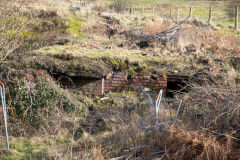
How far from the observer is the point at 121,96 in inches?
230

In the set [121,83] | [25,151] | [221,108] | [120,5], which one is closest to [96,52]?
[121,83]

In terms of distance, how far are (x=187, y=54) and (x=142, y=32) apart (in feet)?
A: 8.92

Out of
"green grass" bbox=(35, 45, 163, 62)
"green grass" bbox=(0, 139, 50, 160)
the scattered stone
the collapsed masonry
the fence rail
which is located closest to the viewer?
"green grass" bbox=(0, 139, 50, 160)

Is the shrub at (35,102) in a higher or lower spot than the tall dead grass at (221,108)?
lower

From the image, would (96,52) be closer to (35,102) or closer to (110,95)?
(110,95)

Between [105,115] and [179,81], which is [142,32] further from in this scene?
[105,115]

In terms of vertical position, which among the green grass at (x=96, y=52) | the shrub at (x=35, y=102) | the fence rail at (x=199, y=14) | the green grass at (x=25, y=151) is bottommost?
the green grass at (x=25, y=151)

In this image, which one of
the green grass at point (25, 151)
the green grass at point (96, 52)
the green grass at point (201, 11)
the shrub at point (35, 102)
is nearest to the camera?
the green grass at point (25, 151)

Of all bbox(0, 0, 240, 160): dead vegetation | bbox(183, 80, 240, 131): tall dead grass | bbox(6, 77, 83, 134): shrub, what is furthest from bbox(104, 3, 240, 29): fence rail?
bbox(183, 80, 240, 131): tall dead grass

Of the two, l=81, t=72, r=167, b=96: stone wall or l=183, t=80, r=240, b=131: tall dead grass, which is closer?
l=183, t=80, r=240, b=131: tall dead grass

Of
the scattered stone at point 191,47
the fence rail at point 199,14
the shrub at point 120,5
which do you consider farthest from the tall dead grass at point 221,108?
the shrub at point 120,5

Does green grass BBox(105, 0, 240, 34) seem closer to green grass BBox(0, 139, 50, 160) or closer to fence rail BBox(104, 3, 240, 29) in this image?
fence rail BBox(104, 3, 240, 29)

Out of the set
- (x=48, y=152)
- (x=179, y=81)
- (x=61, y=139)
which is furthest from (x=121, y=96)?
(x=48, y=152)

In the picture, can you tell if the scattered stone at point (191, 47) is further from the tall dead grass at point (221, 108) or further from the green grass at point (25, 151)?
the green grass at point (25, 151)
